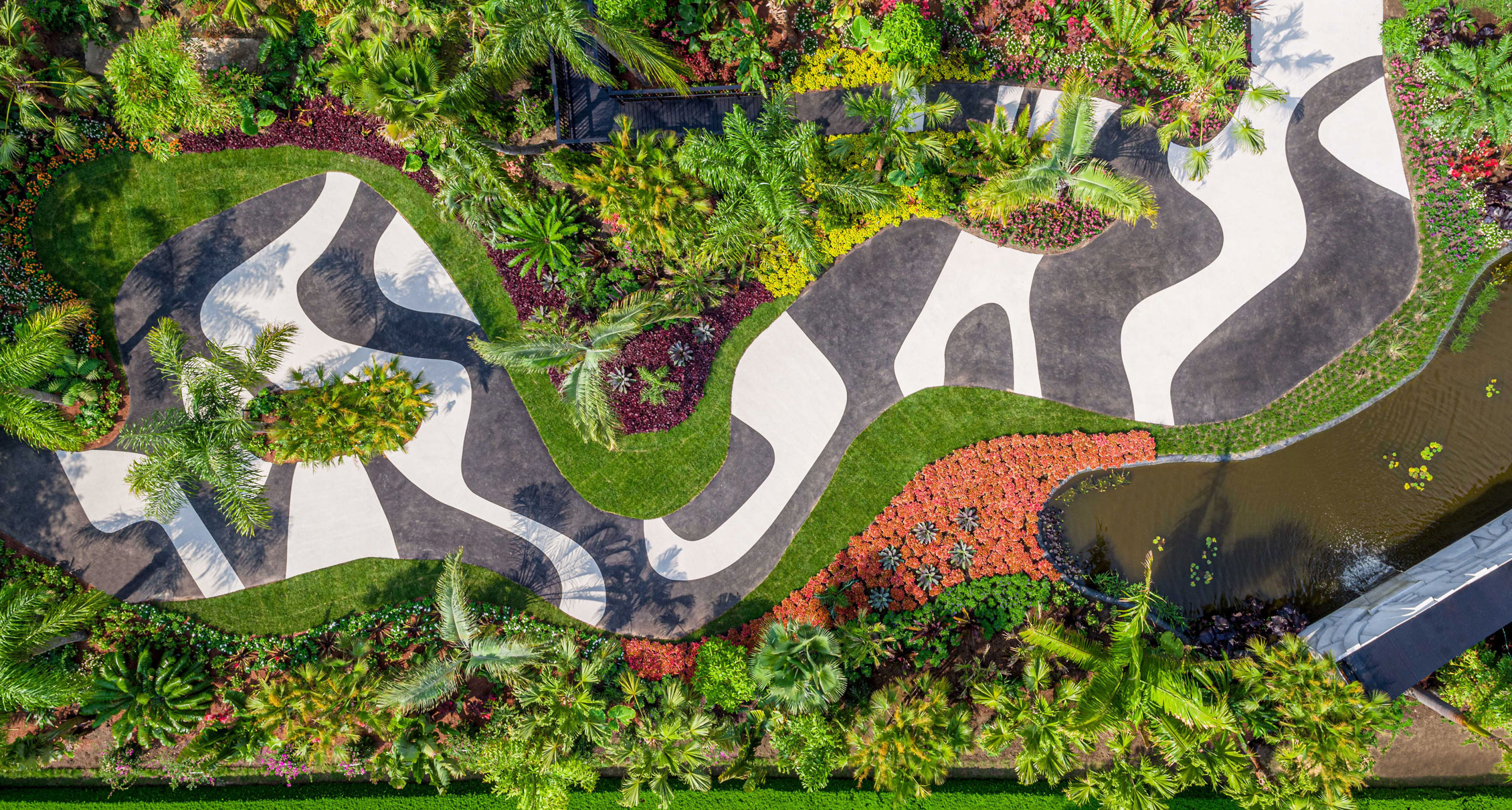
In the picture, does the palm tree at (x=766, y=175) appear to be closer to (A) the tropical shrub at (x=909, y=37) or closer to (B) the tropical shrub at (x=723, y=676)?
(A) the tropical shrub at (x=909, y=37)

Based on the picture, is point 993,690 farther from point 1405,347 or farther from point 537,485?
point 1405,347

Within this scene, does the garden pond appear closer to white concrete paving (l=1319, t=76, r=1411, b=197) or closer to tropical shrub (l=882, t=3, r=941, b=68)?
white concrete paving (l=1319, t=76, r=1411, b=197)

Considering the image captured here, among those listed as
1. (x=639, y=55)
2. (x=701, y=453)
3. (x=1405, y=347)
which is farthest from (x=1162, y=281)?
(x=639, y=55)

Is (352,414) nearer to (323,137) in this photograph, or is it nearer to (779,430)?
(323,137)

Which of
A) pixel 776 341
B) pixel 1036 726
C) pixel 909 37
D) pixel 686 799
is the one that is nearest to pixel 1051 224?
pixel 909 37

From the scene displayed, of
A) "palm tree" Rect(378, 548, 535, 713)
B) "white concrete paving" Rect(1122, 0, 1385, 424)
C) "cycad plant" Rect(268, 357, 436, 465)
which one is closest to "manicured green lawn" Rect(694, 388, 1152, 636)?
"white concrete paving" Rect(1122, 0, 1385, 424)

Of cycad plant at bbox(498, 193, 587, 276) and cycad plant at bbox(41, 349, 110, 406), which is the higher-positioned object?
cycad plant at bbox(498, 193, 587, 276)
